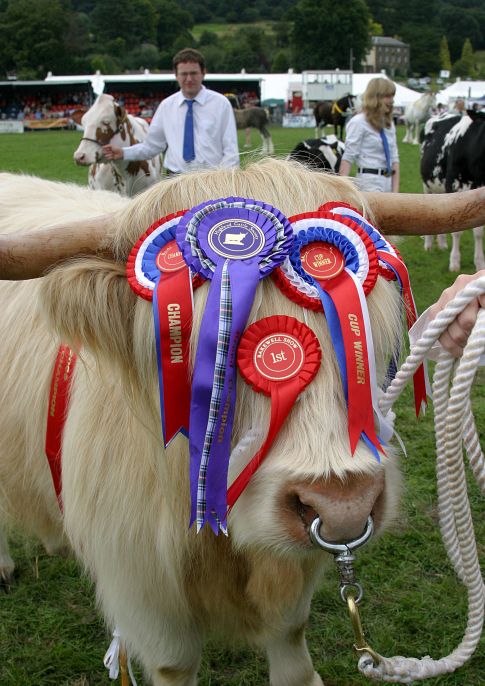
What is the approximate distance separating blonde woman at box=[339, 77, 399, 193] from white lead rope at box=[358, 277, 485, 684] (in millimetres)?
5732

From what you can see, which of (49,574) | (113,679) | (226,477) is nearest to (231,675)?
(113,679)

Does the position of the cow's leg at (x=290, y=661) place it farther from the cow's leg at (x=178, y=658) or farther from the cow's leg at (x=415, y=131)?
the cow's leg at (x=415, y=131)

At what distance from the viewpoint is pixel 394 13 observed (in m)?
140

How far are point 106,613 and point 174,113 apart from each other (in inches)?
202

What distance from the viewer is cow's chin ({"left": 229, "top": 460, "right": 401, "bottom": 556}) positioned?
151 centimetres

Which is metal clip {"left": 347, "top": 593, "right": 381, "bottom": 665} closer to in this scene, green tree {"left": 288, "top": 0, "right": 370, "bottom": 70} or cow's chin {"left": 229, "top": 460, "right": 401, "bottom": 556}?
cow's chin {"left": 229, "top": 460, "right": 401, "bottom": 556}

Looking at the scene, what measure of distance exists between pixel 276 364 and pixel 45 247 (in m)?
0.67

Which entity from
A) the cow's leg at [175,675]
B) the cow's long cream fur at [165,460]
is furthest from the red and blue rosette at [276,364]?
the cow's leg at [175,675]

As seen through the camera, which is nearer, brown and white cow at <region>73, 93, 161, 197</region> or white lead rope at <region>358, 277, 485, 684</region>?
white lead rope at <region>358, 277, 485, 684</region>

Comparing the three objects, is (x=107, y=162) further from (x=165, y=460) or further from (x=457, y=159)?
(x=165, y=460)

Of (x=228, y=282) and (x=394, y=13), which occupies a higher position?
(x=228, y=282)

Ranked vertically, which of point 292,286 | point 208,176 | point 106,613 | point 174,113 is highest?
point 208,176

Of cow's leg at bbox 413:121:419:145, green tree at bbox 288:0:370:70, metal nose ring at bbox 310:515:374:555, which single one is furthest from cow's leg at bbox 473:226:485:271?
green tree at bbox 288:0:370:70

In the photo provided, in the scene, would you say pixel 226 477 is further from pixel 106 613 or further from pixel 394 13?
pixel 394 13
